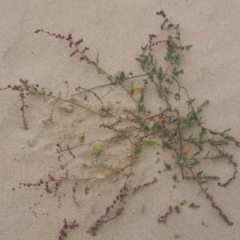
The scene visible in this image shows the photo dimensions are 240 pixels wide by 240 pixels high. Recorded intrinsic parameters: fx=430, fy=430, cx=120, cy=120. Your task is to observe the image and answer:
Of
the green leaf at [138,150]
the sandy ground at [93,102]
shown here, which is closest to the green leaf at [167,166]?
the sandy ground at [93,102]

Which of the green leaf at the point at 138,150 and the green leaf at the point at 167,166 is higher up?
the green leaf at the point at 138,150

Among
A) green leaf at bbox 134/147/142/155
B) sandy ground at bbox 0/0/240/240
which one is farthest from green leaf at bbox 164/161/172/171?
green leaf at bbox 134/147/142/155

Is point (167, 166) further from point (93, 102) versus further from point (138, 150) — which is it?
point (93, 102)

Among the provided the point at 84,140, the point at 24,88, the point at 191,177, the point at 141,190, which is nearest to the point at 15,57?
the point at 24,88

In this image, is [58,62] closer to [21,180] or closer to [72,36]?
[72,36]

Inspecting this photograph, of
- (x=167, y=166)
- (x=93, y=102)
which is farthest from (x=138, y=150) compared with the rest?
(x=93, y=102)

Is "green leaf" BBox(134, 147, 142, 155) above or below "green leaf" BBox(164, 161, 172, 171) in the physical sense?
above

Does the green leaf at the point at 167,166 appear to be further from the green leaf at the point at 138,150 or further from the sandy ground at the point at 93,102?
the green leaf at the point at 138,150

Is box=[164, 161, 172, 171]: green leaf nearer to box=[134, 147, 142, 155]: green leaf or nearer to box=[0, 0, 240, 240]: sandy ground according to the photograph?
box=[0, 0, 240, 240]: sandy ground
